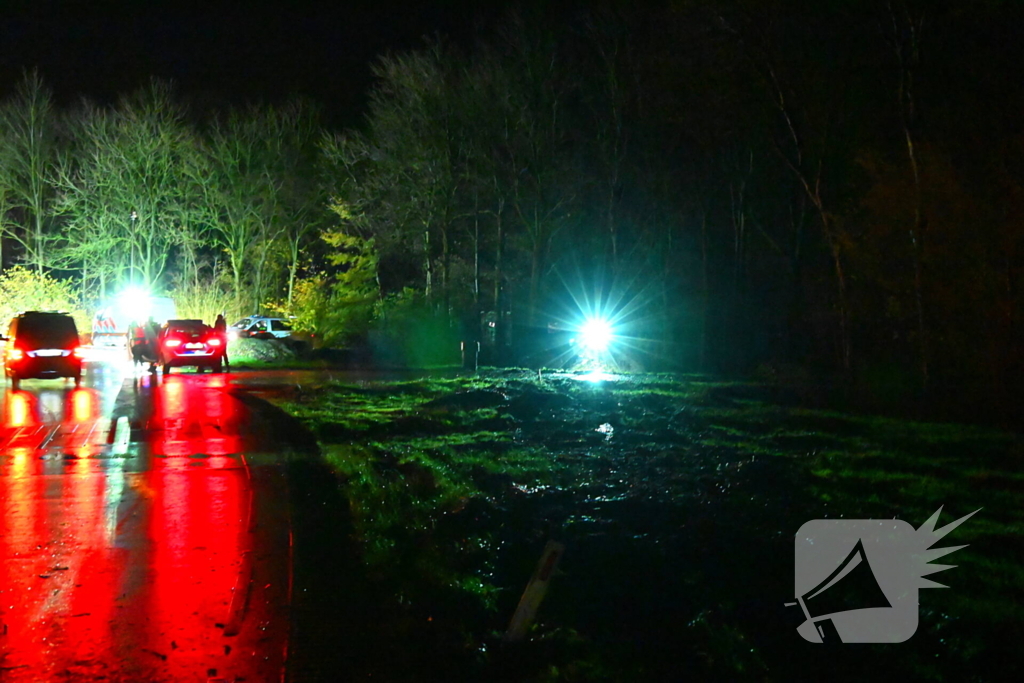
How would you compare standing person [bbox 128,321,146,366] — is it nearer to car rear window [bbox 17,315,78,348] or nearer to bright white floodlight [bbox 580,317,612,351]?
car rear window [bbox 17,315,78,348]

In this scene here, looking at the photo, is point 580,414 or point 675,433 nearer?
point 675,433

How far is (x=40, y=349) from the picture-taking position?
25.9 metres

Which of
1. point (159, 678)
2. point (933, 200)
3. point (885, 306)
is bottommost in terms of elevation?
point (159, 678)

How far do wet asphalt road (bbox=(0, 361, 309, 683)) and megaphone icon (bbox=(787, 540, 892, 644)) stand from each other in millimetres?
3414

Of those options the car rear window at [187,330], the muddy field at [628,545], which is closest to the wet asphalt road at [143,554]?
the muddy field at [628,545]

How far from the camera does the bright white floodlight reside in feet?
129

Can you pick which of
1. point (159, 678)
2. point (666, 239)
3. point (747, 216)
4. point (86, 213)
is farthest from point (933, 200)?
point (86, 213)

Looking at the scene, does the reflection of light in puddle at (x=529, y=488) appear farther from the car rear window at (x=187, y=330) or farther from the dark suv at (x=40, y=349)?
the car rear window at (x=187, y=330)

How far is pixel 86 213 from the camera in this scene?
184 ft

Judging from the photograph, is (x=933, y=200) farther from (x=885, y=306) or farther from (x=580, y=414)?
(x=580, y=414)

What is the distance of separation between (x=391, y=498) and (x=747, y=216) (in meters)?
37.9

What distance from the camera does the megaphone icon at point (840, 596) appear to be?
6395 millimetres

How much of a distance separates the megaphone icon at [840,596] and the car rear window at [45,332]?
23.6m

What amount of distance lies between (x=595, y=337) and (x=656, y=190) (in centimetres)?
975
